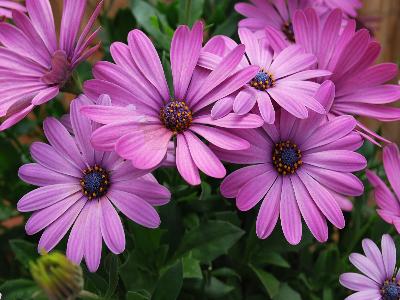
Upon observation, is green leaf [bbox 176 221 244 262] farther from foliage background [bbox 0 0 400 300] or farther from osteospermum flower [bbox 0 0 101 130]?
osteospermum flower [bbox 0 0 101 130]

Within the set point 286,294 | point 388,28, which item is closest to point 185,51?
point 286,294

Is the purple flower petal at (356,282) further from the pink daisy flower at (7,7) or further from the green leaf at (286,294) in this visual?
the pink daisy flower at (7,7)

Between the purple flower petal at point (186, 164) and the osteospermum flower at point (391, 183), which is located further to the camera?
the osteospermum flower at point (391, 183)

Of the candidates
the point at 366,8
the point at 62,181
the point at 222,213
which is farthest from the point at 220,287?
the point at 366,8

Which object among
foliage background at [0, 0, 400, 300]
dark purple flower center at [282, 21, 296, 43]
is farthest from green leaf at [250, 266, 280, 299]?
dark purple flower center at [282, 21, 296, 43]

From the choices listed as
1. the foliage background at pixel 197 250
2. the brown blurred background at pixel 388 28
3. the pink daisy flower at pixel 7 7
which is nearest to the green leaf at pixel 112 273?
the foliage background at pixel 197 250

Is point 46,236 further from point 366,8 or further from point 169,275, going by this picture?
point 366,8
